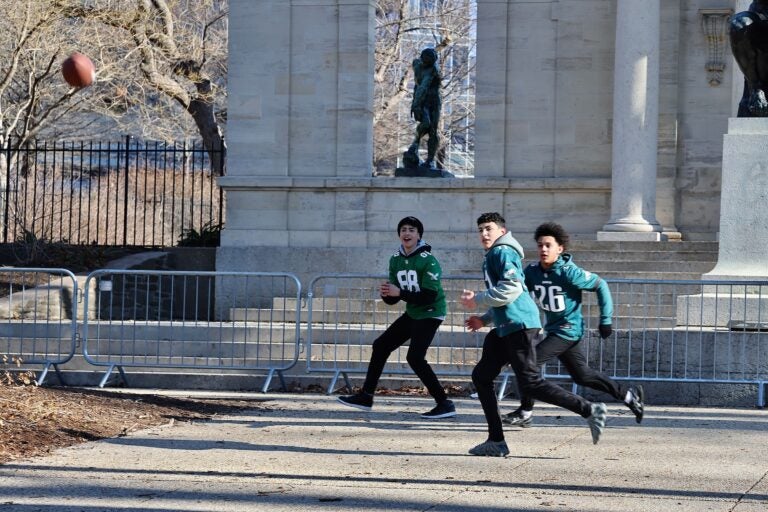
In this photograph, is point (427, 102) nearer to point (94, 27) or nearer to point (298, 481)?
point (94, 27)

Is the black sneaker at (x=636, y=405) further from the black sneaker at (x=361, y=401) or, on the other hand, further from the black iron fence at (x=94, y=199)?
the black iron fence at (x=94, y=199)

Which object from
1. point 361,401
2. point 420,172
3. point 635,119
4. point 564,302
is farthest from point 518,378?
point 420,172

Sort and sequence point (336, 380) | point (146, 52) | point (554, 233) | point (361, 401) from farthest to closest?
1. point (146, 52)
2. point (336, 380)
3. point (361, 401)
4. point (554, 233)

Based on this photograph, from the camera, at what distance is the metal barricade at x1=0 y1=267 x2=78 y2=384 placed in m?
14.1

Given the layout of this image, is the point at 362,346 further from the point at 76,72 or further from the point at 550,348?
the point at 550,348

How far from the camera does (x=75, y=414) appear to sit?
1049 cm

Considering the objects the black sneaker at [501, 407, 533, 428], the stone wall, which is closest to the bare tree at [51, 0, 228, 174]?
the stone wall

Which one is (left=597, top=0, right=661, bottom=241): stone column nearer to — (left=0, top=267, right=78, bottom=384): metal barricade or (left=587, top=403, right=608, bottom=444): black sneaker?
(left=0, top=267, right=78, bottom=384): metal barricade

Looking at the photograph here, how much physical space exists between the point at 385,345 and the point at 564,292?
185cm

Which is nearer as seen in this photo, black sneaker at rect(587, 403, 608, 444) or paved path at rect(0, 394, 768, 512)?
paved path at rect(0, 394, 768, 512)

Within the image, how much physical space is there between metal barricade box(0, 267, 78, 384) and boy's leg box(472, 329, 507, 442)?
4982 mm

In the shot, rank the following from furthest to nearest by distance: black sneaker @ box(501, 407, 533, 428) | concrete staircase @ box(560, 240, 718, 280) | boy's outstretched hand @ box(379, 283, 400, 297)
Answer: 1. concrete staircase @ box(560, 240, 718, 280)
2. boy's outstretched hand @ box(379, 283, 400, 297)
3. black sneaker @ box(501, 407, 533, 428)

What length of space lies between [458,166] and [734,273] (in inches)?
1634

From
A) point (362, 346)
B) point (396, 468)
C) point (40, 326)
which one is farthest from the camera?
point (40, 326)
